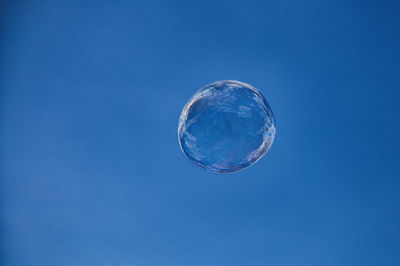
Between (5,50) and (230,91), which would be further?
(5,50)

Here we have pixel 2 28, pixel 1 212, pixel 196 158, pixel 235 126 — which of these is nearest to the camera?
pixel 235 126

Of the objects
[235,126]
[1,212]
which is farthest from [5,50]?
[235,126]

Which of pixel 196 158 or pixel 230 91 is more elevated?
pixel 230 91

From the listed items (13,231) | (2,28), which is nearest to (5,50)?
(2,28)

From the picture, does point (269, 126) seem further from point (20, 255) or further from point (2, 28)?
point (20, 255)

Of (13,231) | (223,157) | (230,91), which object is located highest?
(13,231)

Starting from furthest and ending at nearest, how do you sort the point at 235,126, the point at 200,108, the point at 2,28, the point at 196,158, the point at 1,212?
the point at 1,212, the point at 2,28, the point at 196,158, the point at 200,108, the point at 235,126

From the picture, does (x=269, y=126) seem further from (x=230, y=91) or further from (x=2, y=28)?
(x=2, y=28)
